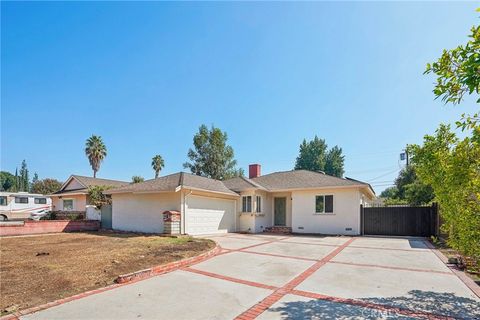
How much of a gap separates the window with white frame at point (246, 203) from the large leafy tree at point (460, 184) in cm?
1331

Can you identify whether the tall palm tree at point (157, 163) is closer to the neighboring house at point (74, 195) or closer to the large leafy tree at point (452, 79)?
the neighboring house at point (74, 195)

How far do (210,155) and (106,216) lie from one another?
64.0 feet

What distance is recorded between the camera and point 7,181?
70.0m

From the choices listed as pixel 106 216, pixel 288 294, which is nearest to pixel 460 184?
pixel 288 294

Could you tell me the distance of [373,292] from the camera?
5312mm

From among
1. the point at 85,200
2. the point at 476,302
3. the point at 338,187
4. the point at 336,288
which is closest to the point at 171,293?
the point at 336,288

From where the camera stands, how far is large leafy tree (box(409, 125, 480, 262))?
4039 millimetres

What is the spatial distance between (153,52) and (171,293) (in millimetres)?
11027

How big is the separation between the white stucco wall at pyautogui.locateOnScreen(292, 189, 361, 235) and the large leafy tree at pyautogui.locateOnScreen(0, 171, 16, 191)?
77.8m

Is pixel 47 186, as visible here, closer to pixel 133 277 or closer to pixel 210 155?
pixel 210 155

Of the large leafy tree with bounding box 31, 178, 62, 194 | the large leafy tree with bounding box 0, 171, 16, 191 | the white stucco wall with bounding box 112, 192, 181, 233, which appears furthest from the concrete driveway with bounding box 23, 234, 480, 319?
the large leafy tree with bounding box 0, 171, 16, 191

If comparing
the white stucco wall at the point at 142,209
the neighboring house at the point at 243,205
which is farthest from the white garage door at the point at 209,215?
the white stucco wall at the point at 142,209

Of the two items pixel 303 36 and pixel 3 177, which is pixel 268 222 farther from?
pixel 3 177

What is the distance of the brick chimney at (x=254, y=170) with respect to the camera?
2420 cm
